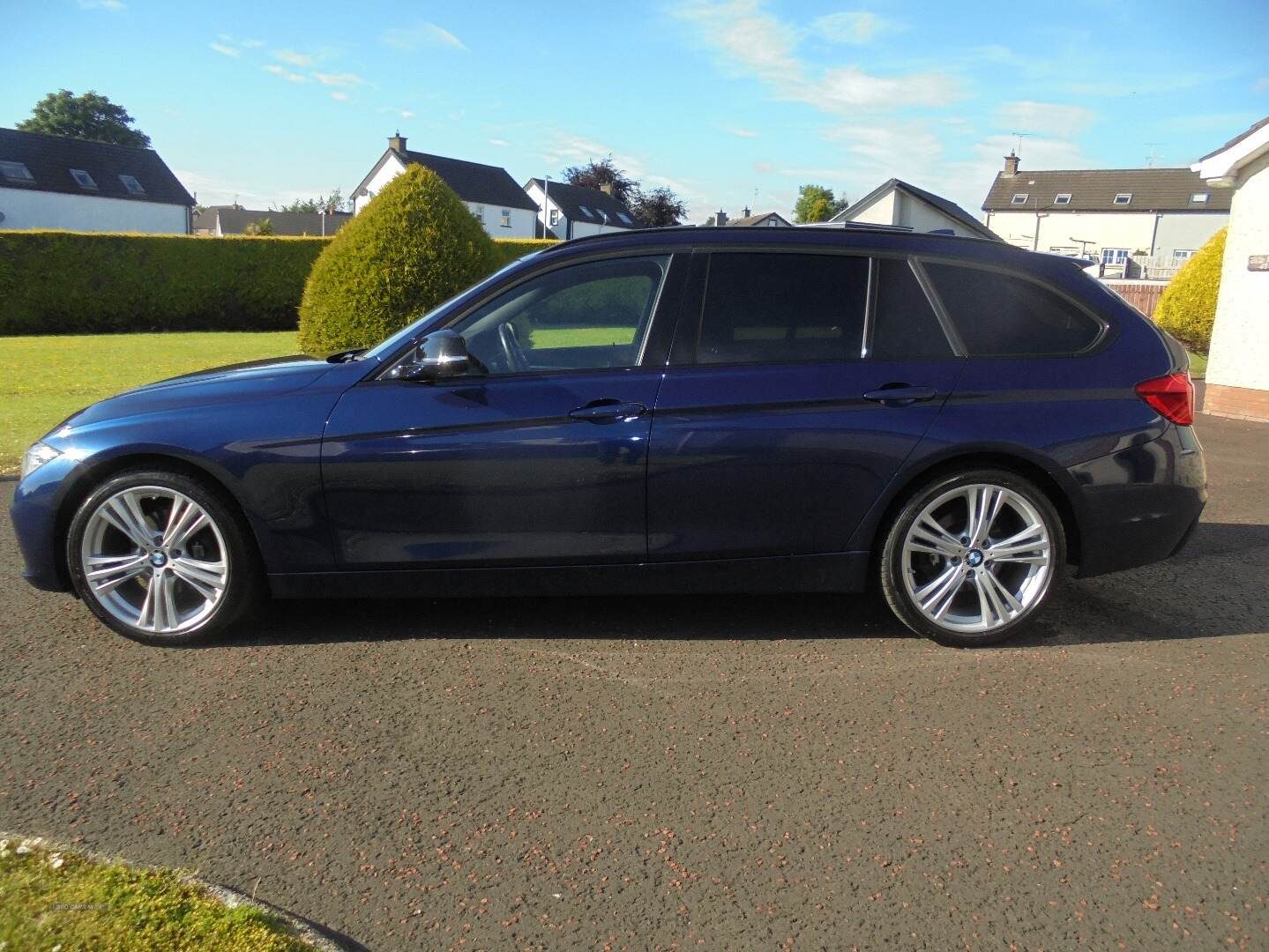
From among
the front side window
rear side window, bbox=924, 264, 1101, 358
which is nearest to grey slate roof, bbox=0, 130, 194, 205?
the front side window

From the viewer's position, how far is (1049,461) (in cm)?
427

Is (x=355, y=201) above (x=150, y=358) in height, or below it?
above

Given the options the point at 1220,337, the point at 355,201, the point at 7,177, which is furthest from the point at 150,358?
the point at 355,201

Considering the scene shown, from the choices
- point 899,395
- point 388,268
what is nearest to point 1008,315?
point 899,395

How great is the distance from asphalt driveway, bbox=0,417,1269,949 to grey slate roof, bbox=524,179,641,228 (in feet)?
249

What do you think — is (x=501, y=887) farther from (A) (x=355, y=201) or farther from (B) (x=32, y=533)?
(A) (x=355, y=201)

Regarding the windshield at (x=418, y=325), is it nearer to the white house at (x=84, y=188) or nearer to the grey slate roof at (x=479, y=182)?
the white house at (x=84, y=188)

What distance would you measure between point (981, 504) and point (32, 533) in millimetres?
4006

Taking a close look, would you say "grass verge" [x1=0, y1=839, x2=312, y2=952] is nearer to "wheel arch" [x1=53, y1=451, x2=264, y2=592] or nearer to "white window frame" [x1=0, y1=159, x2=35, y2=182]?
"wheel arch" [x1=53, y1=451, x2=264, y2=592]

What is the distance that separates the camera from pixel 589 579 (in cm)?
427

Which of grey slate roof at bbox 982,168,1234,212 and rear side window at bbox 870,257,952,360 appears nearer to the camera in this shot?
rear side window at bbox 870,257,952,360

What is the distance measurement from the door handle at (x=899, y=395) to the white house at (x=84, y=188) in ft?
179

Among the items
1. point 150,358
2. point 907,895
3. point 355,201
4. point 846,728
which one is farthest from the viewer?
point 355,201

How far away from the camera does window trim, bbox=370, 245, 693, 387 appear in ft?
13.9
